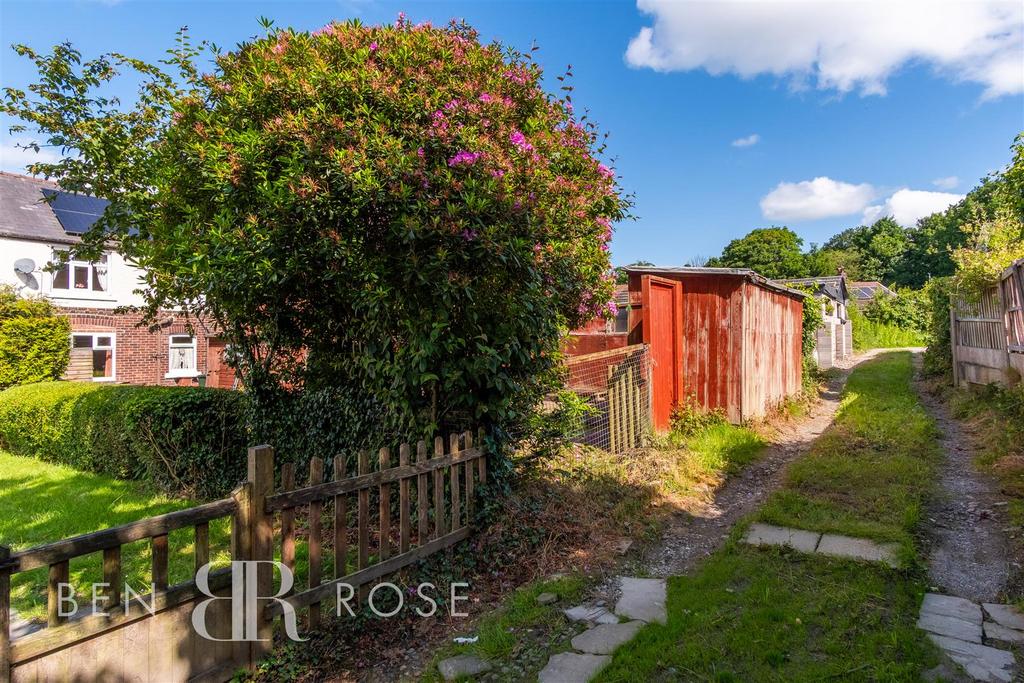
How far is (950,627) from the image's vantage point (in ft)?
10.2

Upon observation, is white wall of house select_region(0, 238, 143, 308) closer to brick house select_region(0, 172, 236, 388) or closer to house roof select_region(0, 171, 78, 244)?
brick house select_region(0, 172, 236, 388)

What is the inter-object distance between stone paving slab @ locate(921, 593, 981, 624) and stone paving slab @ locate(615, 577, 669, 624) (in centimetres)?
155

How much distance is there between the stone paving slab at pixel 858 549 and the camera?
159 inches

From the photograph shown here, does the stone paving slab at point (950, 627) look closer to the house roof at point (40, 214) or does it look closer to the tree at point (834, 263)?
the house roof at point (40, 214)

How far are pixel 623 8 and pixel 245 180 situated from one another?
19.2ft

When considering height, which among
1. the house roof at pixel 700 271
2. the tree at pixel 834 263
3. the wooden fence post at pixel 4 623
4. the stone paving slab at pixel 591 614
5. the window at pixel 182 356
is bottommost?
the stone paving slab at pixel 591 614

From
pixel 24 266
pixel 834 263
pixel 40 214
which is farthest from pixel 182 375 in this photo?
pixel 834 263

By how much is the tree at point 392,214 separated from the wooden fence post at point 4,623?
225 centimetres

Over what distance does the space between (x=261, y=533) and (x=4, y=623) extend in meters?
1.06

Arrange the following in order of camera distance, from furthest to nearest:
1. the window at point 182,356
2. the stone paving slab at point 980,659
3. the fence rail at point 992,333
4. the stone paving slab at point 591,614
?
the window at point 182,356, the fence rail at point 992,333, the stone paving slab at point 591,614, the stone paving slab at point 980,659

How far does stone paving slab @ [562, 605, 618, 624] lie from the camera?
11.2 ft

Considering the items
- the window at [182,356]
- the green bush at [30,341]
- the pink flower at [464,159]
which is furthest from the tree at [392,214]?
the window at [182,356]

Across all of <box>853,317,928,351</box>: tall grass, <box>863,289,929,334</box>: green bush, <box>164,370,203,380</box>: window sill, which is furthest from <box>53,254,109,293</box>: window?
<box>863,289,929,334</box>: green bush

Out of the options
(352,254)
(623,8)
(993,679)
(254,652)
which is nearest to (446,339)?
(352,254)
